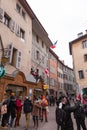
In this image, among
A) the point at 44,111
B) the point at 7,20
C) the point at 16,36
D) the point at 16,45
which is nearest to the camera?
the point at 44,111

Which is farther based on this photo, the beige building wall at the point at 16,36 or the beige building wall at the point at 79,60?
the beige building wall at the point at 79,60

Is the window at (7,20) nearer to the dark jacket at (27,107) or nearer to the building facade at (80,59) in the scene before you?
the dark jacket at (27,107)

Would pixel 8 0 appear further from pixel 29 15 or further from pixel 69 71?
pixel 69 71

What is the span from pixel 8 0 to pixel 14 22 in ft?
6.95

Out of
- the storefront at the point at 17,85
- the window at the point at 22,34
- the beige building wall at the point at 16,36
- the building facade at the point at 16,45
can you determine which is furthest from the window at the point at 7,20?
the storefront at the point at 17,85

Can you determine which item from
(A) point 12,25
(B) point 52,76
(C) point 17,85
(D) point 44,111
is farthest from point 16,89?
(B) point 52,76

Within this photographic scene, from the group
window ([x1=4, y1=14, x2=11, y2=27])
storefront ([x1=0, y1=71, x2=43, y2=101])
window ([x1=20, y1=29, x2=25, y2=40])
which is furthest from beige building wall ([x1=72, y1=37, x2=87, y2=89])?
window ([x1=4, y1=14, x2=11, y2=27])

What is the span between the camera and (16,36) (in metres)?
16.0

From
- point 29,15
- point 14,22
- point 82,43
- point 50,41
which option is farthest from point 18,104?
point 82,43

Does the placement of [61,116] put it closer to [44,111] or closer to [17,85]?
[44,111]

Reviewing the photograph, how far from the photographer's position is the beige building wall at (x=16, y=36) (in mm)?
14118

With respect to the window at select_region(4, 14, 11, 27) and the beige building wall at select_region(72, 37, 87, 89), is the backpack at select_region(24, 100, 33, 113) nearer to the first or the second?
the window at select_region(4, 14, 11, 27)

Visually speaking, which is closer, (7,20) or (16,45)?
(7,20)

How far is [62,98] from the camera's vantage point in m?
4.93
